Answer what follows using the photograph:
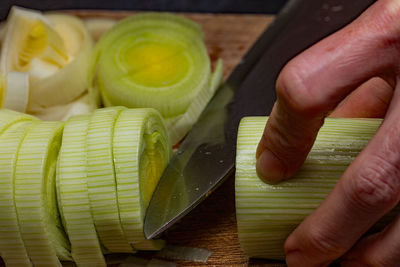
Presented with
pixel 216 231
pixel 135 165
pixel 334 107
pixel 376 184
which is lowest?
pixel 216 231

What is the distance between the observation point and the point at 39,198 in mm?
1562

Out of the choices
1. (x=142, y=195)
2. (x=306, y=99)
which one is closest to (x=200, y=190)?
(x=142, y=195)

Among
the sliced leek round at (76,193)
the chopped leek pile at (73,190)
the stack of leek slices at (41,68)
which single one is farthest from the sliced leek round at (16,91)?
the sliced leek round at (76,193)

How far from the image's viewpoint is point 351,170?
4.15 ft

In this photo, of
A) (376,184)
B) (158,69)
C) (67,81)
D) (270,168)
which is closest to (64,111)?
(67,81)

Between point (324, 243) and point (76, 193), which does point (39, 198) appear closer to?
point (76, 193)

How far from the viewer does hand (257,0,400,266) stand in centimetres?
123

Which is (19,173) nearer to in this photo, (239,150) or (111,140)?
(111,140)

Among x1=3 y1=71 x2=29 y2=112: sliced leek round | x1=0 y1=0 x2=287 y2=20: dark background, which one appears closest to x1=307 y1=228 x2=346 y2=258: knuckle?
x1=3 y1=71 x2=29 y2=112: sliced leek round

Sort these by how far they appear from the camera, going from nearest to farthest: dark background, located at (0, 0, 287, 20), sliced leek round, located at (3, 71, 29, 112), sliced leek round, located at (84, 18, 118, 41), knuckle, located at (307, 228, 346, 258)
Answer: knuckle, located at (307, 228, 346, 258) < sliced leek round, located at (3, 71, 29, 112) < sliced leek round, located at (84, 18, 118, 41) < dark background, located at (0, 0, 287, 20)

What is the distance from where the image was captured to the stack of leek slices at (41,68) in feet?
6.92

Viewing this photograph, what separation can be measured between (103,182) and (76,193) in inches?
3.7

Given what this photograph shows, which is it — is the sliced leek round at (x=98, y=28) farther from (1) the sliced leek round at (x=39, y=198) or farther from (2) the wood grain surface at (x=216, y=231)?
(2) the wood grain surface at (x=216, y=231)

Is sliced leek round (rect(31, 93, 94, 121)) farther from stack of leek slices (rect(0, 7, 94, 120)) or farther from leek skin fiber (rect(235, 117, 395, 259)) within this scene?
leek skin fiber (rect(235, 117, 395, 259))
